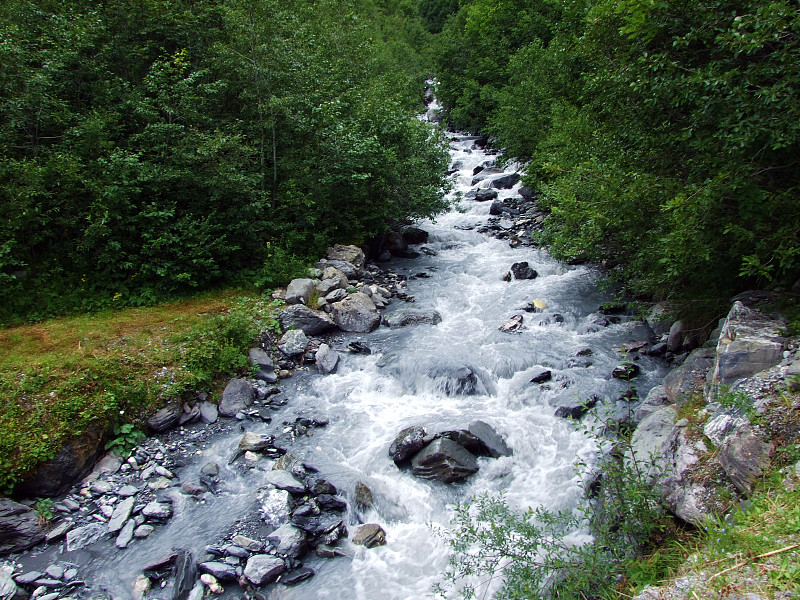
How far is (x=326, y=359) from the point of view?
11.5 meters

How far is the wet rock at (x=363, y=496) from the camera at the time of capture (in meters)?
7.44

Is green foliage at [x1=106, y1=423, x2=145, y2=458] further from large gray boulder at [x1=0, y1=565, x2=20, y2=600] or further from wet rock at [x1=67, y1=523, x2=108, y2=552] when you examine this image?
large gray boulder at [x1=0, y1=565, x2=20, y2=600]

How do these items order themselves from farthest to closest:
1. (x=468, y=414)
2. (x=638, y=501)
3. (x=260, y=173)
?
1. (x=260, y=173)
2. (x=468, y=414)
3. (x=638, y=501)

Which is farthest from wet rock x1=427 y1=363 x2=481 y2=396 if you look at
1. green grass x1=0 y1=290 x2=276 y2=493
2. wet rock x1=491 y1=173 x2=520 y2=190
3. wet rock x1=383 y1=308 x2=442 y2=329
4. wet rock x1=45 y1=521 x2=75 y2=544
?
wet rock x1=491 y1=173 x2=520 y2=190

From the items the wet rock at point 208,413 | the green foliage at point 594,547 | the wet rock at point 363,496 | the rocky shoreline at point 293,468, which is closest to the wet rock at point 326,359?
the rocky shoreline at point 293,468

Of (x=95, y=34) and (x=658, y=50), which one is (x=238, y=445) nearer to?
(x=658, y=50)

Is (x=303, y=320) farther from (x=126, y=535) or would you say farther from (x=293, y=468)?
(x=126, y=535)

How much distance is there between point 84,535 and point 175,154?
31.0ft

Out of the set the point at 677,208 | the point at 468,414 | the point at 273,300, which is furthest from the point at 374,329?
the point at 677,208

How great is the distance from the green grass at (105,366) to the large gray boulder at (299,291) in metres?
0.84

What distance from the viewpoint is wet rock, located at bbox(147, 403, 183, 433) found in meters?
8.97

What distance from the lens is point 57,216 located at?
11.7 m

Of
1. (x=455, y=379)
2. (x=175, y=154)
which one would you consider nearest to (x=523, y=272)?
(x=455, y=379)

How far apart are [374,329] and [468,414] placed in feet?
14.9
